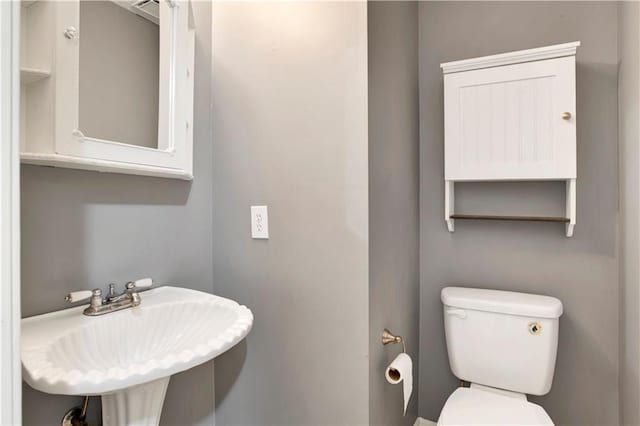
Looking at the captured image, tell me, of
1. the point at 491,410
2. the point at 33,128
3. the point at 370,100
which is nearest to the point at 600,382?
the point at 491,410

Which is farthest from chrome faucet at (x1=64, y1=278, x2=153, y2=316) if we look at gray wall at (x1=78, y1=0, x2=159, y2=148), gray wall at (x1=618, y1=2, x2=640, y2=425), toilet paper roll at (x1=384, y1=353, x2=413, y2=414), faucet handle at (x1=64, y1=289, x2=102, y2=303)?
gray wall at (x1=618, y1=2, x2=640, y2=425)

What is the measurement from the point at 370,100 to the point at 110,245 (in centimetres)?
93

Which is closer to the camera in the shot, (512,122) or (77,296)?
(77,296)

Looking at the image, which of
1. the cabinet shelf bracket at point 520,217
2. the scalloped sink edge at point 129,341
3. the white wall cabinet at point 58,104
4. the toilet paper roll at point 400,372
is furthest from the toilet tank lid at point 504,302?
the white wall cabinet at point 58,104

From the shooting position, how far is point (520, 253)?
1596 millimetres

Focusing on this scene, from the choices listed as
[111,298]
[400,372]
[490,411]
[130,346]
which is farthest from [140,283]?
[490,411]

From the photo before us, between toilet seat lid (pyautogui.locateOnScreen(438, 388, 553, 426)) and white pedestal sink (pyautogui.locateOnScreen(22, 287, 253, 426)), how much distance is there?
0.90 metres

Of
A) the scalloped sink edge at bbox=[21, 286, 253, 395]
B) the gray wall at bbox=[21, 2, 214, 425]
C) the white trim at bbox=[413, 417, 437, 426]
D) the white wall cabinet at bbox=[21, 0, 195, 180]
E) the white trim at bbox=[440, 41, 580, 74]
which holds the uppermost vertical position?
the white trim at bbox=[440, 41, 580, 74]

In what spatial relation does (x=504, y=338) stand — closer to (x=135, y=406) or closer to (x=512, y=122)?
(x=512, y=122)

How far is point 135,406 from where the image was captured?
83cm

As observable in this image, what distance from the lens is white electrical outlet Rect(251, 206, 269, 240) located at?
125cm

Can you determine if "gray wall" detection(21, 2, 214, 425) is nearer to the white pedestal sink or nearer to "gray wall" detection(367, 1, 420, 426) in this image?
the white pedestal sink

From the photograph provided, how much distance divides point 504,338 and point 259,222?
1120 millimetres

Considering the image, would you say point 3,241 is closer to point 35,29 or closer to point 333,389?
point 35,29
